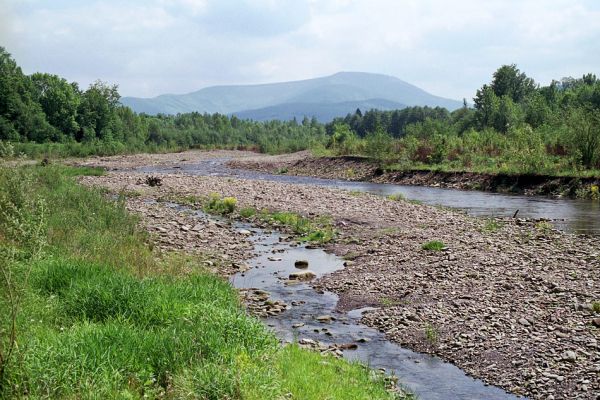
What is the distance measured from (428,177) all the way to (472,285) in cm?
2893

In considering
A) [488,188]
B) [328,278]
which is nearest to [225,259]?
[328,278]

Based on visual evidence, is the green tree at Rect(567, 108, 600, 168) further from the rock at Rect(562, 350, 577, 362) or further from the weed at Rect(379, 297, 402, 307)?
the rock at Rect(562, 350, 577, 362)

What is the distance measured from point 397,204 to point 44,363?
907 inches

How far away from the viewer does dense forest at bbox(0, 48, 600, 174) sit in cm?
3519

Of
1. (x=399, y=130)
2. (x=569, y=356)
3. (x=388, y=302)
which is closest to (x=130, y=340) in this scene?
(x=388, y=302)

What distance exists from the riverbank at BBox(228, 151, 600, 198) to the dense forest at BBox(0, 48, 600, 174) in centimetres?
88

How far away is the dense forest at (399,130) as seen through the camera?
115 feet

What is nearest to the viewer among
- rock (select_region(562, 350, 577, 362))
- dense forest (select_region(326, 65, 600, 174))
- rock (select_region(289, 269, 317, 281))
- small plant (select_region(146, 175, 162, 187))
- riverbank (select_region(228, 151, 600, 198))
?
rock (select_region(562, 350, 577, 362))

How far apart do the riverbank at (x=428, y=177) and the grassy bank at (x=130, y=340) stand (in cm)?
2711

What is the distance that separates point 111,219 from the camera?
16188 mm

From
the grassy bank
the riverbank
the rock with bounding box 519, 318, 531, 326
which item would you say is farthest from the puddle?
the riverbank

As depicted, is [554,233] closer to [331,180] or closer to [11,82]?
[331,180]

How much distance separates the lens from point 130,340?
707 cm

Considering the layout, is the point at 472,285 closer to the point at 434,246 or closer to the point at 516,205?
the point at 434,246
